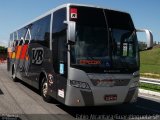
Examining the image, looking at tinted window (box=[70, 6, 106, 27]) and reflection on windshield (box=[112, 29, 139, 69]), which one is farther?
reflection on windshield (box=[112, 29, 139, 69])

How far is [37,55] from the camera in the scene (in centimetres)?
1362

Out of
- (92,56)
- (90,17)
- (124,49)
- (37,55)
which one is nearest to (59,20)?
(90,17)

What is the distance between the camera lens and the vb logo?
42.3 ft

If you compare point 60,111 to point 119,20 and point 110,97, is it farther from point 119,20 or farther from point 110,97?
point 119,20

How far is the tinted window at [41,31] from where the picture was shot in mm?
12309

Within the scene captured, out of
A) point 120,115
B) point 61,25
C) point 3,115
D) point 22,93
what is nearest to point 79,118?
point 120,115

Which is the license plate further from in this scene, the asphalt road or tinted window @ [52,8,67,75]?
tinted window @ [52,8,67,75]

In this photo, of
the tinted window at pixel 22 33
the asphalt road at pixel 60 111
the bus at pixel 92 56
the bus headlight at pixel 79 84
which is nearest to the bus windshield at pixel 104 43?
the bus at pixel 92 56

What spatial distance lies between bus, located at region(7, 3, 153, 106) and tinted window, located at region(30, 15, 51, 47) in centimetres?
73

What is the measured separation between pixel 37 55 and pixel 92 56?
429 centimetres

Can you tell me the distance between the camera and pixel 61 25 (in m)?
10.6

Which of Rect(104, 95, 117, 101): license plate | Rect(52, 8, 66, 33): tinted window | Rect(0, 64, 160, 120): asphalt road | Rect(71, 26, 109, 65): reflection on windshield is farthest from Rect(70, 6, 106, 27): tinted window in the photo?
Rect(0, 64, 160, 120): asphalt road

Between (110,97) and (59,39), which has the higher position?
(59,39)

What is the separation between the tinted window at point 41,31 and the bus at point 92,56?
0.73m
